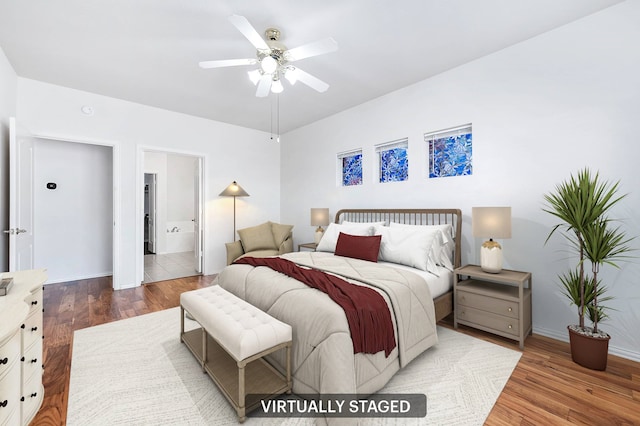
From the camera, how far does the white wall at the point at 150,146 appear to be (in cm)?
370

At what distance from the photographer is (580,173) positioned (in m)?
2.46

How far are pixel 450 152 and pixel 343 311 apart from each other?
2618 mm

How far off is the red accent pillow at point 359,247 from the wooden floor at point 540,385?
1093 mm

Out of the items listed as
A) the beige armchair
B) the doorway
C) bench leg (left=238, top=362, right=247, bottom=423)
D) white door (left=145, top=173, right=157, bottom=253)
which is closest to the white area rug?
bench leg (left=238, top=362, right=247, bottom=423)

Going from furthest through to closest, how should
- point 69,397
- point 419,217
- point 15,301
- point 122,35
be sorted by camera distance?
point 419,217
point 122,35
point 69,397
point 15,301

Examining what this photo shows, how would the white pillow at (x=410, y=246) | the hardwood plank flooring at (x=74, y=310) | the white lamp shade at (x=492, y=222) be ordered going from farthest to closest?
the white pillow at (x=410, y=246)
the white lamp shade at (x=492, y=222)
the hardwood plank flooring at (x=74, y=310)

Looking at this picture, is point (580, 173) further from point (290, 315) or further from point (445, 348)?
point (290, 315)

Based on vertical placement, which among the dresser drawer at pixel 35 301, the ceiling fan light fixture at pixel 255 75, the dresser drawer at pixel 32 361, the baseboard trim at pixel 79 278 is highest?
the ceiling fan light fixture at pixel 255 75

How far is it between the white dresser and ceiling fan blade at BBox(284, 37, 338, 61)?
7.56 feet

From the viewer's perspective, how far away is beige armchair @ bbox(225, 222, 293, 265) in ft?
15.5

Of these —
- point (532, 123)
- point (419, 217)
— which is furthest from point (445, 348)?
point (532, 123)

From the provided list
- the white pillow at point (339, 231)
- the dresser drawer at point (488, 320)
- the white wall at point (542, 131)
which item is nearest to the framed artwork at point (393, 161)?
the white wall at point (542, 131)

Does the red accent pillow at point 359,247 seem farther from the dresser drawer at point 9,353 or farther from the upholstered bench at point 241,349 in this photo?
the dresser drawer at point 9,353

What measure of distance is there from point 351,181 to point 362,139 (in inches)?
28.6
